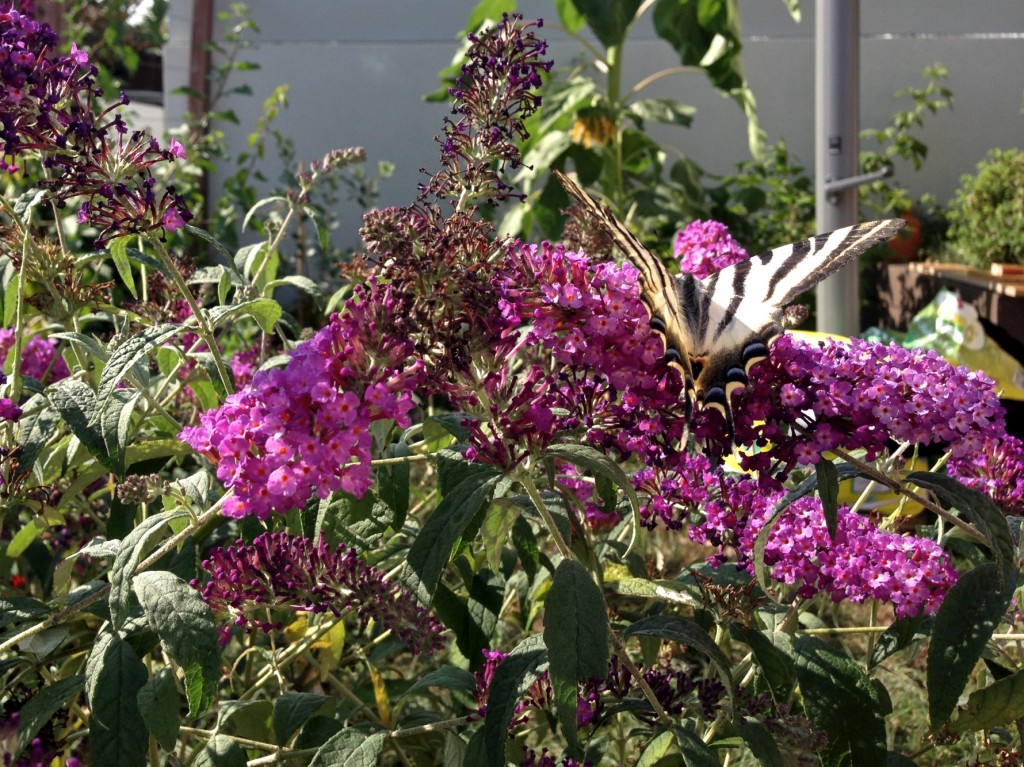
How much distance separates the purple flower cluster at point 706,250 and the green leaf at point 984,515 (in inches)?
27.7

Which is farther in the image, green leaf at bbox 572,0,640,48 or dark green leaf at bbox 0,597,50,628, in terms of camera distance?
green leaf at bbox 572,0,640,48

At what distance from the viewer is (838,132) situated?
4.15 m

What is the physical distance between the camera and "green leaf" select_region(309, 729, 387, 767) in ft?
4.67

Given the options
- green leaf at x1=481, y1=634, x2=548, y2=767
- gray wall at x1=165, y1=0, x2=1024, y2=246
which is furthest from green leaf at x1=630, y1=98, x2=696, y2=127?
green leaf at x1=481, y1=634, x2=548, y2=767

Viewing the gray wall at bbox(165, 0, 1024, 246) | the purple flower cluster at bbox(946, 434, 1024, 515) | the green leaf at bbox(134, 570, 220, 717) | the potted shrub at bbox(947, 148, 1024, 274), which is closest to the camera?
the green leaf at bbox(134, 570, 220, 717)

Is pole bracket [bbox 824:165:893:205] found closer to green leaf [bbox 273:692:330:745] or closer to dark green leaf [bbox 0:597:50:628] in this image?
green leaf [bbox 273:692:330:745]

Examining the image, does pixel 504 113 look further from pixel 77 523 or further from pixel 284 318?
pixel 77 523

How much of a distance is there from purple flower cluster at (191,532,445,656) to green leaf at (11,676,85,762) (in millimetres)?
251

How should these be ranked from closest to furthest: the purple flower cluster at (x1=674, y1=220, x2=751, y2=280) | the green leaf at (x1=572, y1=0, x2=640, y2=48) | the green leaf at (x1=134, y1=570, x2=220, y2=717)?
the green leaf at (x1=134, y1=570, x2=220, y2=717) < the purple flower cluster at (x1=674, y1=220, x2=751, y2=280) < the green leaf at (x1=572, y1=0, x2=640, y2=48)

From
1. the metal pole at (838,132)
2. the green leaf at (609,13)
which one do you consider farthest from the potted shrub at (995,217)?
the green leaf at (609,13)

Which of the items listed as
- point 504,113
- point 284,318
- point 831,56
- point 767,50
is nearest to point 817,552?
point 504,113

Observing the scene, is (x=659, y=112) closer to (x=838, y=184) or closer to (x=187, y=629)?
(x=838, y=184)

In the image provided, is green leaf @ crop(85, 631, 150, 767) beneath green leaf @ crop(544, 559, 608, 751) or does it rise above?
beneath

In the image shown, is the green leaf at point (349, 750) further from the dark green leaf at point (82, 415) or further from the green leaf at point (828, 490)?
the green leaf at point (828, 490)
